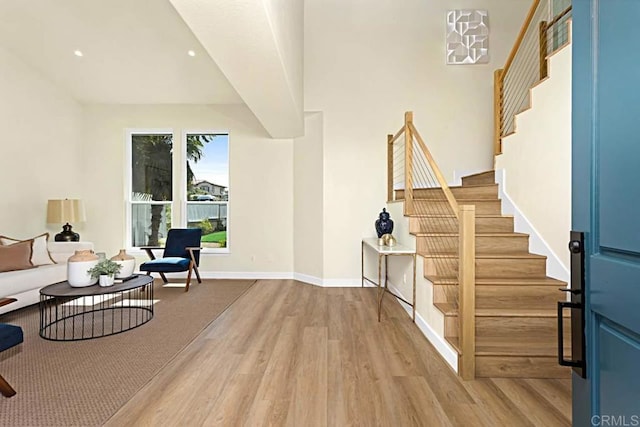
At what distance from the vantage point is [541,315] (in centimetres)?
253

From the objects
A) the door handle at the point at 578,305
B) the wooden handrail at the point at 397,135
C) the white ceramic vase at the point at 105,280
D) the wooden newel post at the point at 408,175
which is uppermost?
the wooden handrail at the point at 397,135

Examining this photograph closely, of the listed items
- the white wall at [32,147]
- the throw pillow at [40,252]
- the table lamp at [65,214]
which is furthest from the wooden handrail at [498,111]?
the white wall at [32,147]

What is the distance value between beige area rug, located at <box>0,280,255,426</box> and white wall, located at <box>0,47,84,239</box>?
5.78 feet

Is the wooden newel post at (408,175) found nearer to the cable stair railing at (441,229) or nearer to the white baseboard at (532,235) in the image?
the cable stair railing at (441,229)

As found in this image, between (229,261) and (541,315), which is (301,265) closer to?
(229,261)

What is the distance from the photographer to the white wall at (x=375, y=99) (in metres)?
5.04

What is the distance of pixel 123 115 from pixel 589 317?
22.3 feet

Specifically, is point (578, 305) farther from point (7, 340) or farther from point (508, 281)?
point (7, 340)

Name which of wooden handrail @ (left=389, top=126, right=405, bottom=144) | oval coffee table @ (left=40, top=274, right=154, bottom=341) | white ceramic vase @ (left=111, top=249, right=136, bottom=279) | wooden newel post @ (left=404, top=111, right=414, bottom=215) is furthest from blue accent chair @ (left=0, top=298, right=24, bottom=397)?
wooden handrail @ (left=389, top=126, right=405, bottom=144)

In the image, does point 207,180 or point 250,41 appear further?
point 207,180

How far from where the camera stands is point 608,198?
2.86 ft

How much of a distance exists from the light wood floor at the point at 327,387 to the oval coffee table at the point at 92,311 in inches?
36.6

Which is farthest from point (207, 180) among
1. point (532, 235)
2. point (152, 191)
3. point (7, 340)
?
point (532, 235)

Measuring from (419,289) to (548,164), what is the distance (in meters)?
1.74
